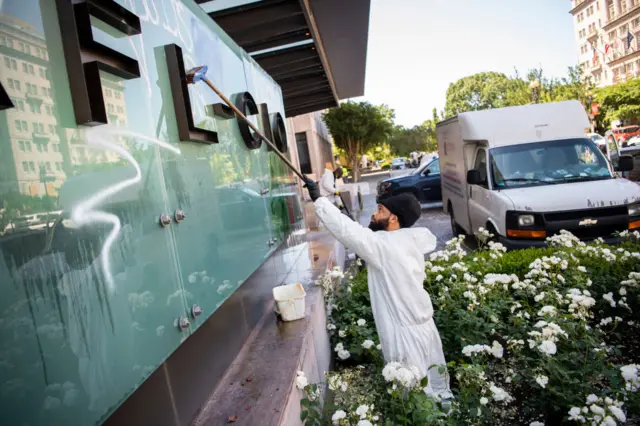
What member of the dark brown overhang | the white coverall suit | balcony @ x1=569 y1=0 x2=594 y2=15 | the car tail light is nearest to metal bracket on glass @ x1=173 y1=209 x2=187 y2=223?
the white coverall suit

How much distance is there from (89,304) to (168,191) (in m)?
0.92

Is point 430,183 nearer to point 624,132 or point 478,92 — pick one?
point 624,132

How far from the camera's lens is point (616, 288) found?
15.1ft

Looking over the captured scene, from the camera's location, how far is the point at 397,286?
3.30 meters

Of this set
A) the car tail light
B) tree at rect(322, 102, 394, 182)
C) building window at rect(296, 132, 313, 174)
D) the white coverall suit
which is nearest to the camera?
the white coverall suit

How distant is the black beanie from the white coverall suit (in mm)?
66

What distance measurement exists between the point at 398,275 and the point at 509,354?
1.74m

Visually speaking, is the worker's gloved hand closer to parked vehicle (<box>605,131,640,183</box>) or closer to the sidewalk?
the sidewalk

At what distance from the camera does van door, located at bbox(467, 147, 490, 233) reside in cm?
823

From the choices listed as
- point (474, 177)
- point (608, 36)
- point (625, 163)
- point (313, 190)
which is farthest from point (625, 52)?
point (313, 190)

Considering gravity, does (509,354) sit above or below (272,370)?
below

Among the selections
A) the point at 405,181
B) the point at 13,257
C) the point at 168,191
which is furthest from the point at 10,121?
the point at 405,181

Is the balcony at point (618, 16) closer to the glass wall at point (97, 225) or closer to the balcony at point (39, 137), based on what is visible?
the glass wall at point (97, 225)

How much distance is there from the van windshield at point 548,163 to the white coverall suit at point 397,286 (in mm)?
5292
